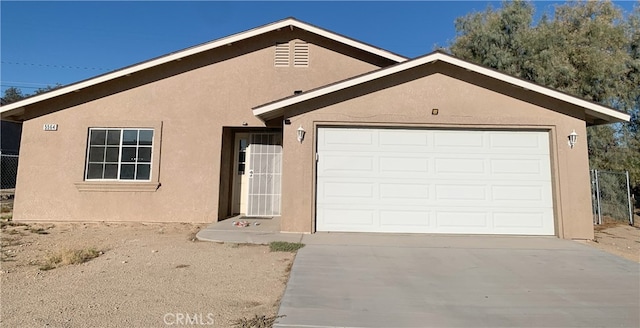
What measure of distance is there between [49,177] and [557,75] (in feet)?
58.4

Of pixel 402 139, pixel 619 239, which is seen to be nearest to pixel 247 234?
pixel 402 139

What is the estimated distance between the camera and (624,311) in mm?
3949

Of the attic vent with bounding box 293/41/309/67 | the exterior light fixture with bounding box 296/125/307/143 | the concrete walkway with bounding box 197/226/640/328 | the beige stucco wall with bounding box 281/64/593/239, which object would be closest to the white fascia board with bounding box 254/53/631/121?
the beige stucco wall with bounding box 281/64/593/239

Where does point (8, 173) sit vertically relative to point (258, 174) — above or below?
above

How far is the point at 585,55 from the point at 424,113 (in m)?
11.6

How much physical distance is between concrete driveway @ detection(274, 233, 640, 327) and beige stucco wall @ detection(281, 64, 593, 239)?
4.20 ft

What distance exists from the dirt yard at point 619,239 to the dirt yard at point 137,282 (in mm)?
6224

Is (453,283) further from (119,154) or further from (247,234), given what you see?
(119,154)

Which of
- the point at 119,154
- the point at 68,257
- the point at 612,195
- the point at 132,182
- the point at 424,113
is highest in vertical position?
the point at 424,113

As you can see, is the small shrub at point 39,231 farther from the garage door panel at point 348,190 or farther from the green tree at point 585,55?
the green tree at point 585,55

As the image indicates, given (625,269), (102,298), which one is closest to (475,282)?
(625,269)

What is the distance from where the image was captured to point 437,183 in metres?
7.91

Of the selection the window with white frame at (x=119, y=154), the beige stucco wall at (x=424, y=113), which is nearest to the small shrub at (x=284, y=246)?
the beige stucco wall at (x=424, y=113)

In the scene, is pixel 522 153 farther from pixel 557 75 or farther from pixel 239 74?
pixel 557 75
